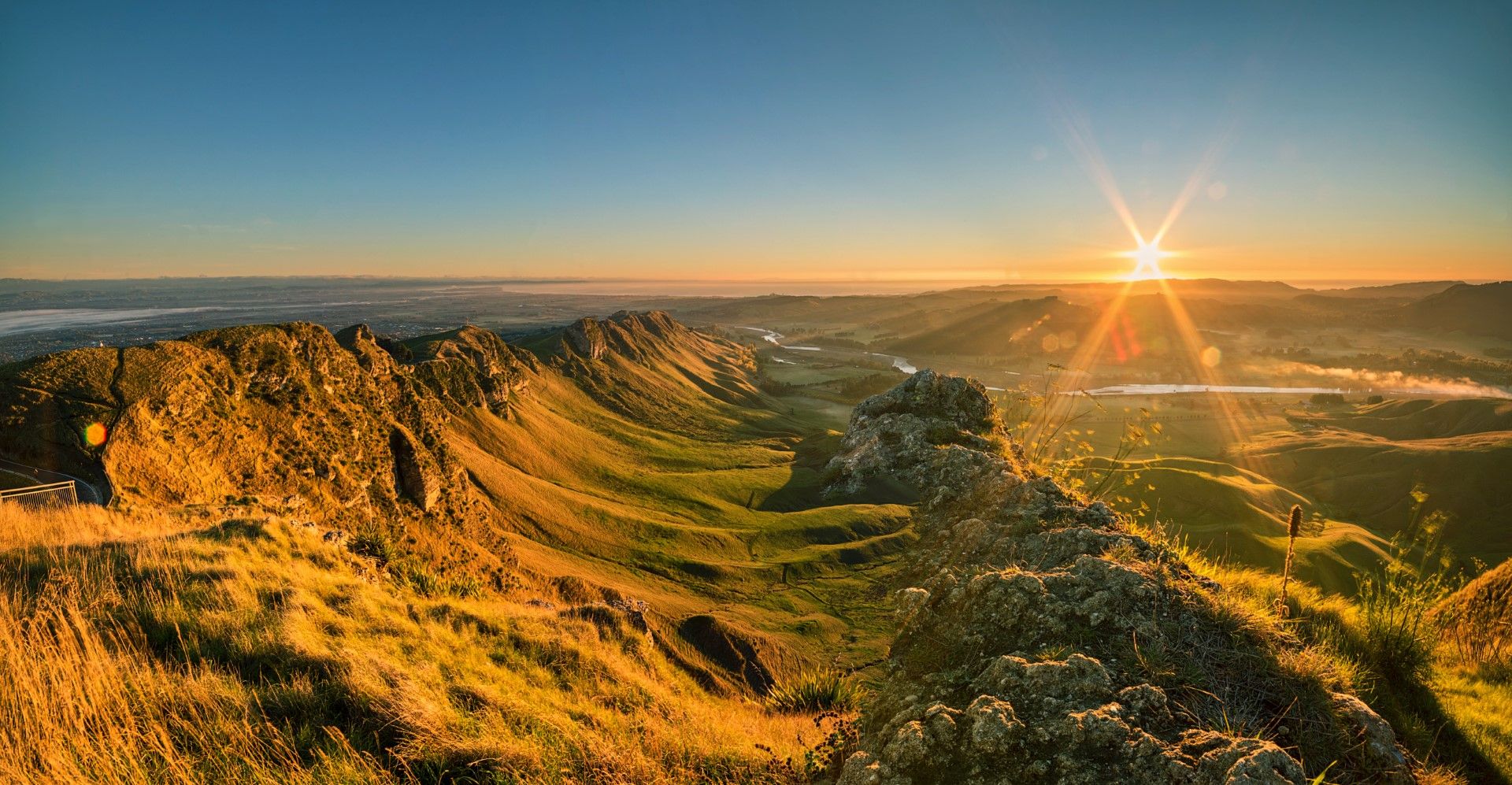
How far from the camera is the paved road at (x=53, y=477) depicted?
17703 mm

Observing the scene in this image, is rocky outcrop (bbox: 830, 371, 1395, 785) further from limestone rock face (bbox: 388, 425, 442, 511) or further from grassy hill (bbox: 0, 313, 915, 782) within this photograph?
limestone rock face (bbox: 388, 425, 442, 511)

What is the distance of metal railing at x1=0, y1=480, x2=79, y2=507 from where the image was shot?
16.0 metres

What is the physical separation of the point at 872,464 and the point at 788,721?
728 cm

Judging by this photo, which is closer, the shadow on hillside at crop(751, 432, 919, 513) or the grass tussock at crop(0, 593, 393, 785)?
the grass tussock at crop(0, 593, 393, 785)

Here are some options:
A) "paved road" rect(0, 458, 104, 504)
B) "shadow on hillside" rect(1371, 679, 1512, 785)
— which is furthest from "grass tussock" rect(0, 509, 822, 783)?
"paved road" rect(0, 458, 104, 504)

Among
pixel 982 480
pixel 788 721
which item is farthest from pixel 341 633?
pixel 982 480

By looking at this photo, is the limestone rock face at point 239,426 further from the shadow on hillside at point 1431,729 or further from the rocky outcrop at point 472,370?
the shadow on hillside at point 1431,729

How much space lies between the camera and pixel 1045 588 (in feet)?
20.8

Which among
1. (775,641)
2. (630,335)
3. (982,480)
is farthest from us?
(630,335)

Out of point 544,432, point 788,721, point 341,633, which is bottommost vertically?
point 544,432

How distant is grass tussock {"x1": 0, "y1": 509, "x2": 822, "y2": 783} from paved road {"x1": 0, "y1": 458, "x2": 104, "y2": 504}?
9627 mm

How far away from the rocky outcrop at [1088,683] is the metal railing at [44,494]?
22.8m

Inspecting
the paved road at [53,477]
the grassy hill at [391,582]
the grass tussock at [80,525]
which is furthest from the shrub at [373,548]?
the paved road at [53,477]

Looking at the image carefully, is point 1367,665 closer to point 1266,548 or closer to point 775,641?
point 775,641
